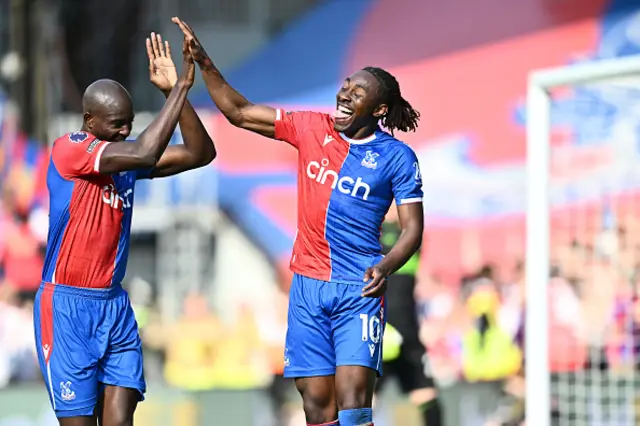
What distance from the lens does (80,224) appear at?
216 inches

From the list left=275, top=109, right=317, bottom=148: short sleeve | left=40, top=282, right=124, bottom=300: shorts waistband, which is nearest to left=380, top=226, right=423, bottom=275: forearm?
left=275, top=109, right=317, bottom=148: short sleeve

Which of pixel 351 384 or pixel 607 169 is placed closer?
pixel 351 384

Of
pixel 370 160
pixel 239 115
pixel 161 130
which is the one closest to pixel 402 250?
pixel 370 160

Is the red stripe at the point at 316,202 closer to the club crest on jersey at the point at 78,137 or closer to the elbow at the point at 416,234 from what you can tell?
the elbow at the point at 416,234

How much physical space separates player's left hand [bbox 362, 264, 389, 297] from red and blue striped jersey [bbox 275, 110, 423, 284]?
0.21 m

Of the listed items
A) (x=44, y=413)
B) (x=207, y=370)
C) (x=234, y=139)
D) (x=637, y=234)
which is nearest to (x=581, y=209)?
(x=637, y=234)

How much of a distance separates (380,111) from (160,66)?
114 cm

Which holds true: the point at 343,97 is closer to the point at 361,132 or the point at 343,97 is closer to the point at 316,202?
the point at 361,132

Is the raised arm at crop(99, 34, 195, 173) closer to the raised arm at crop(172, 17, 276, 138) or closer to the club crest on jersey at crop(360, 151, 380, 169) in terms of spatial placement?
the raised arm at crop(172, 17, 276, 138)

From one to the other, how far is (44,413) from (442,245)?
26.6 ft

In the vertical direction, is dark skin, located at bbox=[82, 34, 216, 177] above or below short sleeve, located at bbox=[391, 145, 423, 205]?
above

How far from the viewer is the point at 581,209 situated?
1100cm

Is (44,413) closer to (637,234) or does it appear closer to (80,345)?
(80,345)

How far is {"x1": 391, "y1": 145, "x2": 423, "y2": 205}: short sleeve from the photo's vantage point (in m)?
5.88
